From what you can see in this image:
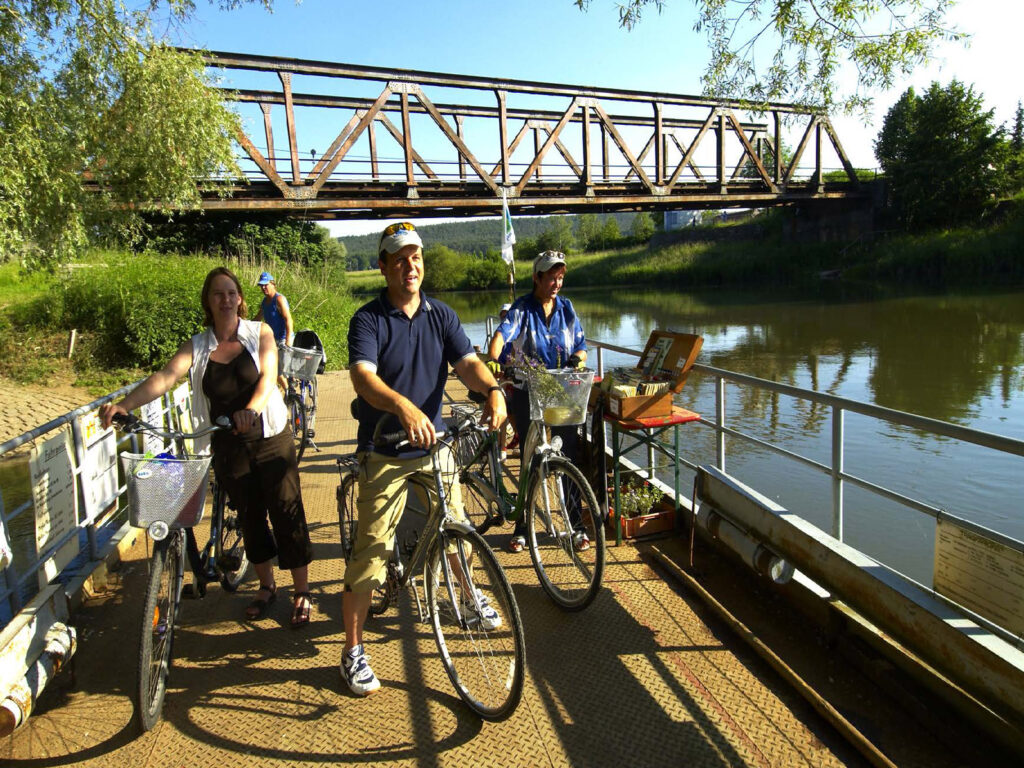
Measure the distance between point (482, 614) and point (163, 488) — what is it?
4.77 feet

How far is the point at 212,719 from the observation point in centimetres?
295

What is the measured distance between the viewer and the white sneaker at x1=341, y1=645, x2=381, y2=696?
9.92ft

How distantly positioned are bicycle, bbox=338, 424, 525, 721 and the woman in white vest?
0.73m

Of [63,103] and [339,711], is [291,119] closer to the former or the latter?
[63,103]

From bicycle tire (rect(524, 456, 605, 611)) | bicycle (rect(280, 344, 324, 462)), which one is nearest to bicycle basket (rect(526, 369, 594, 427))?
bicycle tire (rect(524, 456, 605, 611))

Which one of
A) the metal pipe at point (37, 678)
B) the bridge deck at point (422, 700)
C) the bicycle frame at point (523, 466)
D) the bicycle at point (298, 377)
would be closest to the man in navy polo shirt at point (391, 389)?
the bridge deck at point (422, 700)

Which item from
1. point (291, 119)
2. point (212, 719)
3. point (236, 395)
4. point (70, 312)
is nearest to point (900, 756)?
point (212, 719)

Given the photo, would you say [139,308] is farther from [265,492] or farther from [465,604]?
[465,604]

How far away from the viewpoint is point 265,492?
360 centimetres

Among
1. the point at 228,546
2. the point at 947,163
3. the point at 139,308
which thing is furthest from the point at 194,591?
the point at 947,163

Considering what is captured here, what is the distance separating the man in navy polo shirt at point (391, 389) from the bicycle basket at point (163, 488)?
2.29 feet

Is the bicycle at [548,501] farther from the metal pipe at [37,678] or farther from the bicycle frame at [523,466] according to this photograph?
the metal pipe at [37,678]

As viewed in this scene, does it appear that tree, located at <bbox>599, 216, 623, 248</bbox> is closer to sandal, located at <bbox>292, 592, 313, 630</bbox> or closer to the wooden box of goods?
the wooden box of goods

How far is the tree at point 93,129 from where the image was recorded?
286 inches
